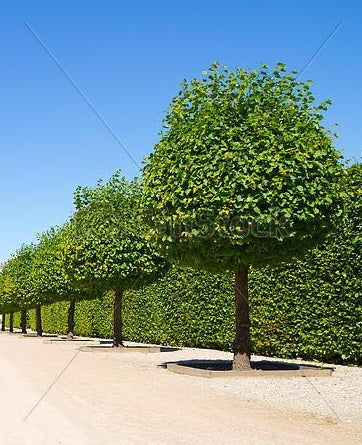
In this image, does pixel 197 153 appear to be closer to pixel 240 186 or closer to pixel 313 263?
pixel 240 186

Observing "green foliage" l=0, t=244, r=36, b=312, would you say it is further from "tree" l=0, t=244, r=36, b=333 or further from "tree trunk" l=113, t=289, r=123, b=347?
"tree trunk" l=113, t=289, r=123, b=347

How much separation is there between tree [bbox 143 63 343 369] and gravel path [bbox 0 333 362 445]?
8.32 feet

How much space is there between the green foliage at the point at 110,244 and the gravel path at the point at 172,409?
6.64 meters

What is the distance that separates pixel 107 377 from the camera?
13.3 m

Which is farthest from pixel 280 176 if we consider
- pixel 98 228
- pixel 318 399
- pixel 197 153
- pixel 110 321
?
pixel 110 321

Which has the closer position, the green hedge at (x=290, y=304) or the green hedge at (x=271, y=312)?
the green hedge at (x=290, y=304)

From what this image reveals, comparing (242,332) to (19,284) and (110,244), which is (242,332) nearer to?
(110,244)

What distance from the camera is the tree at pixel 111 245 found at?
21.1 m

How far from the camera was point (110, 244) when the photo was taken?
2131 centimetres

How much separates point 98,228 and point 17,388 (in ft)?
36.3

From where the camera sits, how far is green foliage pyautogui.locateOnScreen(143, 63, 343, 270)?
12367 mm

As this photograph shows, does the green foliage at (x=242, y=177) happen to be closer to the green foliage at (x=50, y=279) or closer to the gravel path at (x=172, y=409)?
the gravel path at (x=172, y=409)

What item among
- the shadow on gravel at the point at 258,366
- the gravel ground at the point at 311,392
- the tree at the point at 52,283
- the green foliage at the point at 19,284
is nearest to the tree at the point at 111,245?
the shadow on gravel at the point at 258,366

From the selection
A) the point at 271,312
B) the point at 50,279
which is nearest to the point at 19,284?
the point at 50,279
